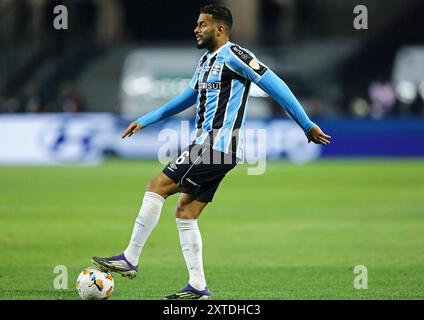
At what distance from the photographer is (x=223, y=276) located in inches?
402

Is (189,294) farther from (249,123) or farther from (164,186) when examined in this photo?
(249,123)

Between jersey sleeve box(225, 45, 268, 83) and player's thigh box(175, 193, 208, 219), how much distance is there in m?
1.23

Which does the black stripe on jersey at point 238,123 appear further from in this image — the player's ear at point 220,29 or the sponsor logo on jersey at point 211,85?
the player's ear at point 220,29

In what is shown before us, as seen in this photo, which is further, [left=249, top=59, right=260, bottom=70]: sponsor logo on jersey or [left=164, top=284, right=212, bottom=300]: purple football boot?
[left=164, top=284, right=212, bottom=300]: purple football boot

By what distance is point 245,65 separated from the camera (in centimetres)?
851

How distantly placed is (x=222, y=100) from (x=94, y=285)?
6.71 ft

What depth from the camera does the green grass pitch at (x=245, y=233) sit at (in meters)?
9.65

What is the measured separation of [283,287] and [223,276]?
965 millimetres

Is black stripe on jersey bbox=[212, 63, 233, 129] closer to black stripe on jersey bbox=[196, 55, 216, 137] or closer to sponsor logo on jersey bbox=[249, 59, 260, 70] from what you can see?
black stripe on jersey bbox=[196, 55, 216, 137]

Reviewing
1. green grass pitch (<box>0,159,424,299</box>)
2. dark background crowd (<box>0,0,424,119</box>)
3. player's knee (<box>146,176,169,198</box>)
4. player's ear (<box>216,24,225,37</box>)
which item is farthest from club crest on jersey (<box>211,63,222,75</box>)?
dark background crowd (<box>0,0,424,119</box>)

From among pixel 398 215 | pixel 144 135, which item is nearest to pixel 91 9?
pixel 144 135

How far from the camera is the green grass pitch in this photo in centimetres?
965

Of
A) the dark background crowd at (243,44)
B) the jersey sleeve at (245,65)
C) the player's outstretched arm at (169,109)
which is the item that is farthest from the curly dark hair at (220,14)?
the dark background crowd at (243,44)

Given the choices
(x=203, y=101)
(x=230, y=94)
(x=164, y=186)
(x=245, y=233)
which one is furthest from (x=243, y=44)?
(x=164, y=186)
